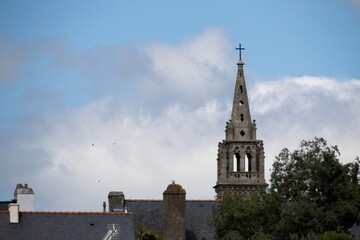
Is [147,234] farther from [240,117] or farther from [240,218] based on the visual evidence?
[240,117]

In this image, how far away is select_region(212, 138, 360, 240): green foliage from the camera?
377 ft

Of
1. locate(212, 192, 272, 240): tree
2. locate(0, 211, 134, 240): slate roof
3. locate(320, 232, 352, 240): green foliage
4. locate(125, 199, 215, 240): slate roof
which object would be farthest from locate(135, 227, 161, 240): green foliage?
locate(320, 232, 352, 240): green foliage

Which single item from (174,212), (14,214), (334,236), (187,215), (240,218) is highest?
(187,215)

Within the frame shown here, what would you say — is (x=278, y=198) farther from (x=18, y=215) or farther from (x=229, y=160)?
(x=229, y=160)

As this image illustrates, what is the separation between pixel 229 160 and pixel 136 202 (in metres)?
42.1

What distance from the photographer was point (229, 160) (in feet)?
609

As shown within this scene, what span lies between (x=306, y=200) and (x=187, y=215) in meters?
27.3

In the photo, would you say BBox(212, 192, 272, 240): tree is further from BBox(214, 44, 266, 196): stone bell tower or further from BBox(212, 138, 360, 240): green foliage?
BBox(214, 44, 266, 196): stone bell tower

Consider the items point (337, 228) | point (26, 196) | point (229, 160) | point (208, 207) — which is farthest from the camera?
point (229, 160)

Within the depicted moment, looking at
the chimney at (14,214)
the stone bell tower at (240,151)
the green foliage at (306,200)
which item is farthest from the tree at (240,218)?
the stone bell tower at (240,151)

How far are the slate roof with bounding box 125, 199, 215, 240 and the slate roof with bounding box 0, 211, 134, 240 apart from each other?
17.8 metres

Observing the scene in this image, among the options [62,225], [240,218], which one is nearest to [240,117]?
[62,225]

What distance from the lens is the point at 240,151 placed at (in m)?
187

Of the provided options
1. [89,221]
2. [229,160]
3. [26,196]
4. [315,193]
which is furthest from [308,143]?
[229,160]
